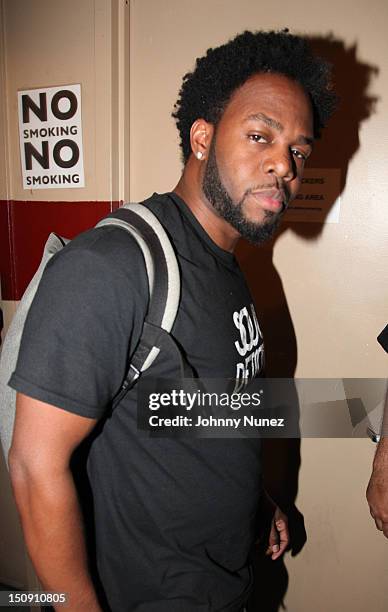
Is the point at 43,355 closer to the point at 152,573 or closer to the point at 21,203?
the point at 152,573

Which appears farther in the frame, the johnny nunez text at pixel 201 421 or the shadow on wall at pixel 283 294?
the shadow on wall at pixel 283 294

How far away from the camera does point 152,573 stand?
82 cm

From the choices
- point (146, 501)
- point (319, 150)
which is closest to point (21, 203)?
point (319, 150)

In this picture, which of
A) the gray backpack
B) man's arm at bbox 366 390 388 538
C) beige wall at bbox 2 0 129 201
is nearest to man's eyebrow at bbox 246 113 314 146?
the gray backpack

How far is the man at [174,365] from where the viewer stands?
625 mm

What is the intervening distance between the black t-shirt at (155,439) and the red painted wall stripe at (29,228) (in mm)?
708

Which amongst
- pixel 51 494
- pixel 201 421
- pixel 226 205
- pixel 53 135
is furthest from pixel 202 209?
pixel 53 135

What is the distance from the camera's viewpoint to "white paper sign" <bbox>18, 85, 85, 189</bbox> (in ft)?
4.86

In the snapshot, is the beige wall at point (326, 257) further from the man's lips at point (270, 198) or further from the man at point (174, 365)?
the man's lips at point (270, 198)

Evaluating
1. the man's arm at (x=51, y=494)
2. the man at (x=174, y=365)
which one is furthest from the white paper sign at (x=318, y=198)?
the man's arm at (x=51, y=494)

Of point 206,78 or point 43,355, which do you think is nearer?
point 43,355

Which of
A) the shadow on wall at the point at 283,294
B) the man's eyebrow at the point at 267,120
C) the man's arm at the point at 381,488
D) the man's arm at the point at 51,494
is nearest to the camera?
the man's arm at the point at 51,494

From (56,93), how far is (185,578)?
1.52 meters

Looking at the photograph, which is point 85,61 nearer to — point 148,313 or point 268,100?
point 268,100
